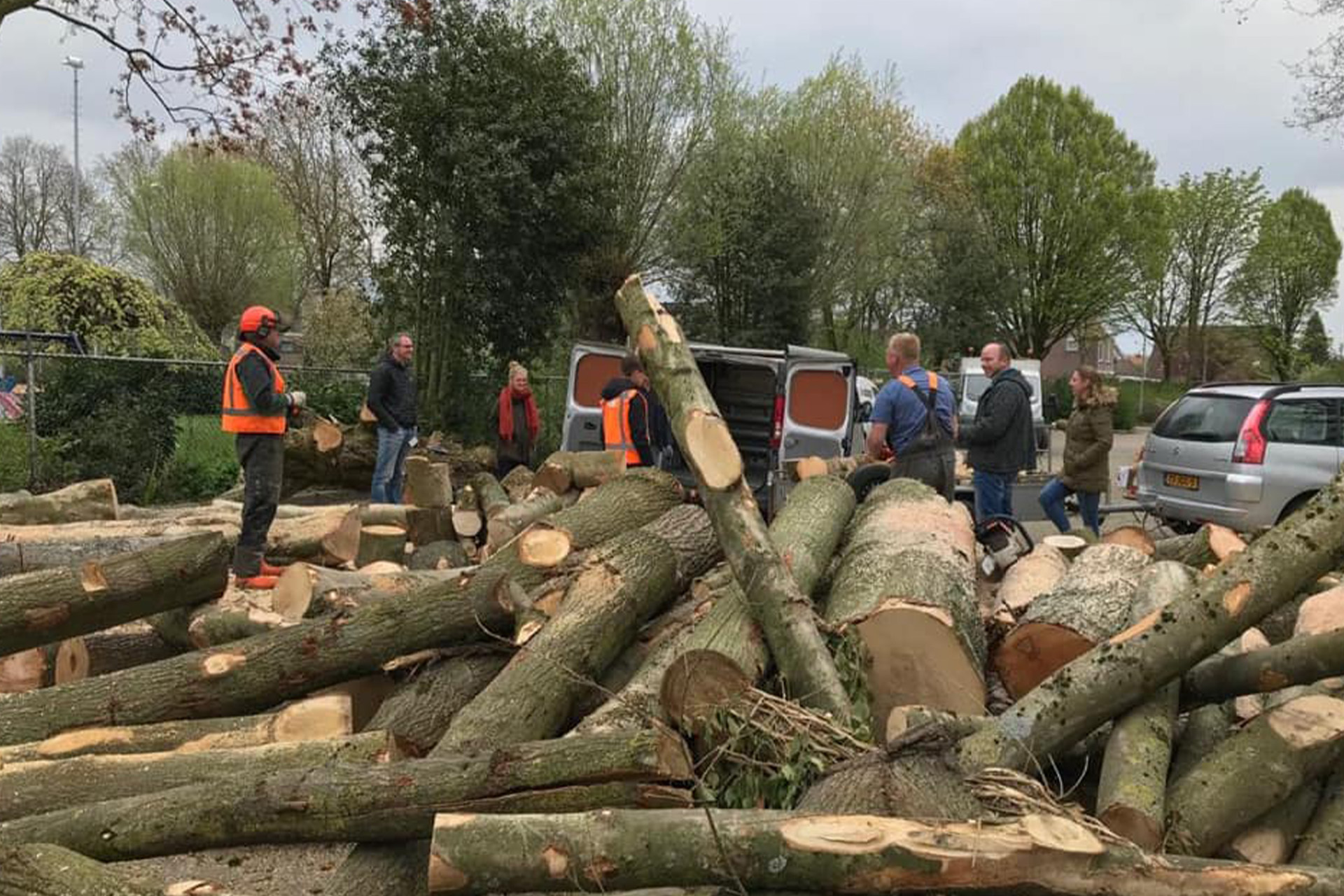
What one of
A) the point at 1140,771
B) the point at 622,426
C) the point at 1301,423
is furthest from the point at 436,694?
the point at 1301,423

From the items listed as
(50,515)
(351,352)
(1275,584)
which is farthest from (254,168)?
(1275,584)

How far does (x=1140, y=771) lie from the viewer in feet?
10.1

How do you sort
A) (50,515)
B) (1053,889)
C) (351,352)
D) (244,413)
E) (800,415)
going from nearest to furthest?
(1053,889), (244,413), (50,515), (800,415), (351,352)

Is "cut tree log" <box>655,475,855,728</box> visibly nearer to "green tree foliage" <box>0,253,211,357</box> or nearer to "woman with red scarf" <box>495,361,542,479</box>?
"woman with red scarf" <box>495,361,542,479</box>

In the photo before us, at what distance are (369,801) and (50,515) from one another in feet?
17.8

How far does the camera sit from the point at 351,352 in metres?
23.6

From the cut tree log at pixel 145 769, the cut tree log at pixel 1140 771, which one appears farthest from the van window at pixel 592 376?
the cut tree log at pixel 1140 771

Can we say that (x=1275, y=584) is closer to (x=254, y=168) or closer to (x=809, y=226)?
(x=809, y=226)

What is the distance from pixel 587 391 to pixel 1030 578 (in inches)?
231

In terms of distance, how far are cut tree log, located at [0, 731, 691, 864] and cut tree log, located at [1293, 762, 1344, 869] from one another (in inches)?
75.4

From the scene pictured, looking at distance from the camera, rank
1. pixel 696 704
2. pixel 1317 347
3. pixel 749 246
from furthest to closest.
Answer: pixel 1317 347 < pixel 749 246 < pixel 696 704

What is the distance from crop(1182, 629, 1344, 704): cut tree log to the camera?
332 centimetres

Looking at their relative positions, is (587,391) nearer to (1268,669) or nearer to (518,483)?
(518,483)

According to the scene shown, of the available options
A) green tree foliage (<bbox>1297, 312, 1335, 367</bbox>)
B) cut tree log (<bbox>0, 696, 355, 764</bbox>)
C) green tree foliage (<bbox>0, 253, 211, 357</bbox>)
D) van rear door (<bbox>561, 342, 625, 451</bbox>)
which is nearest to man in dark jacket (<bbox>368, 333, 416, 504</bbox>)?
van rear door (<bbox>561, 342, 625, 451</bbox>)
